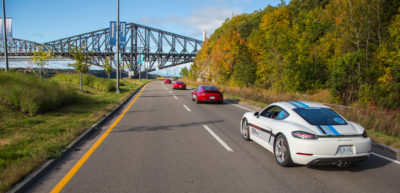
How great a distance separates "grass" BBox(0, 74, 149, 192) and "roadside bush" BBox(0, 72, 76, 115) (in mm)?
351

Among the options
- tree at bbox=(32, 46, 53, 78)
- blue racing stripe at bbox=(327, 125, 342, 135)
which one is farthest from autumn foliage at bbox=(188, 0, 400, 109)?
tree at bbox=(32, 46, 53, 78)

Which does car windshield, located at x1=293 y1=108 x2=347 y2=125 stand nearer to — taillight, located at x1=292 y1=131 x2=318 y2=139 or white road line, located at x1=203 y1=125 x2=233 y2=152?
taillight, located at x1=292 y1=131 x2=318 y2=139

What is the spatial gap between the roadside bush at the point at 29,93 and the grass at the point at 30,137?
0.35 meters

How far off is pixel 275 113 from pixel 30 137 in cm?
637

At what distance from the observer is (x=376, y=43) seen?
67.6ft

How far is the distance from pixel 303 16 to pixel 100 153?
1620 inches

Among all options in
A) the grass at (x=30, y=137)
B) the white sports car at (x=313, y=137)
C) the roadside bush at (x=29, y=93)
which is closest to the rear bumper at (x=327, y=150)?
the white sports car at (x=313, y=137)

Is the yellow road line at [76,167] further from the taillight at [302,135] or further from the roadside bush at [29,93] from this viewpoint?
the roadside bush at [29,93]

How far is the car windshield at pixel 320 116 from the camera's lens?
16.9 ft

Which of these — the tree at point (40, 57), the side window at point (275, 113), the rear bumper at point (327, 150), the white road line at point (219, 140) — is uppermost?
the tree at point (40, 57)

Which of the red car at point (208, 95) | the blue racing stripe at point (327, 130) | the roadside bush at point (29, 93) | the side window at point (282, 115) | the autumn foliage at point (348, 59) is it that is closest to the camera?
the blue racing stripe at point (327, 130)

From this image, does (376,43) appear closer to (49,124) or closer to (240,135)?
(240,135)

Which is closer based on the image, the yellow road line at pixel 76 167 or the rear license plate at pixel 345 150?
the yellow road line at pixel 76 167

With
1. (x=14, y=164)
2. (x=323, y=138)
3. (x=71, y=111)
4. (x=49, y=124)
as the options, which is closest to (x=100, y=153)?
(x=14, y=164)
